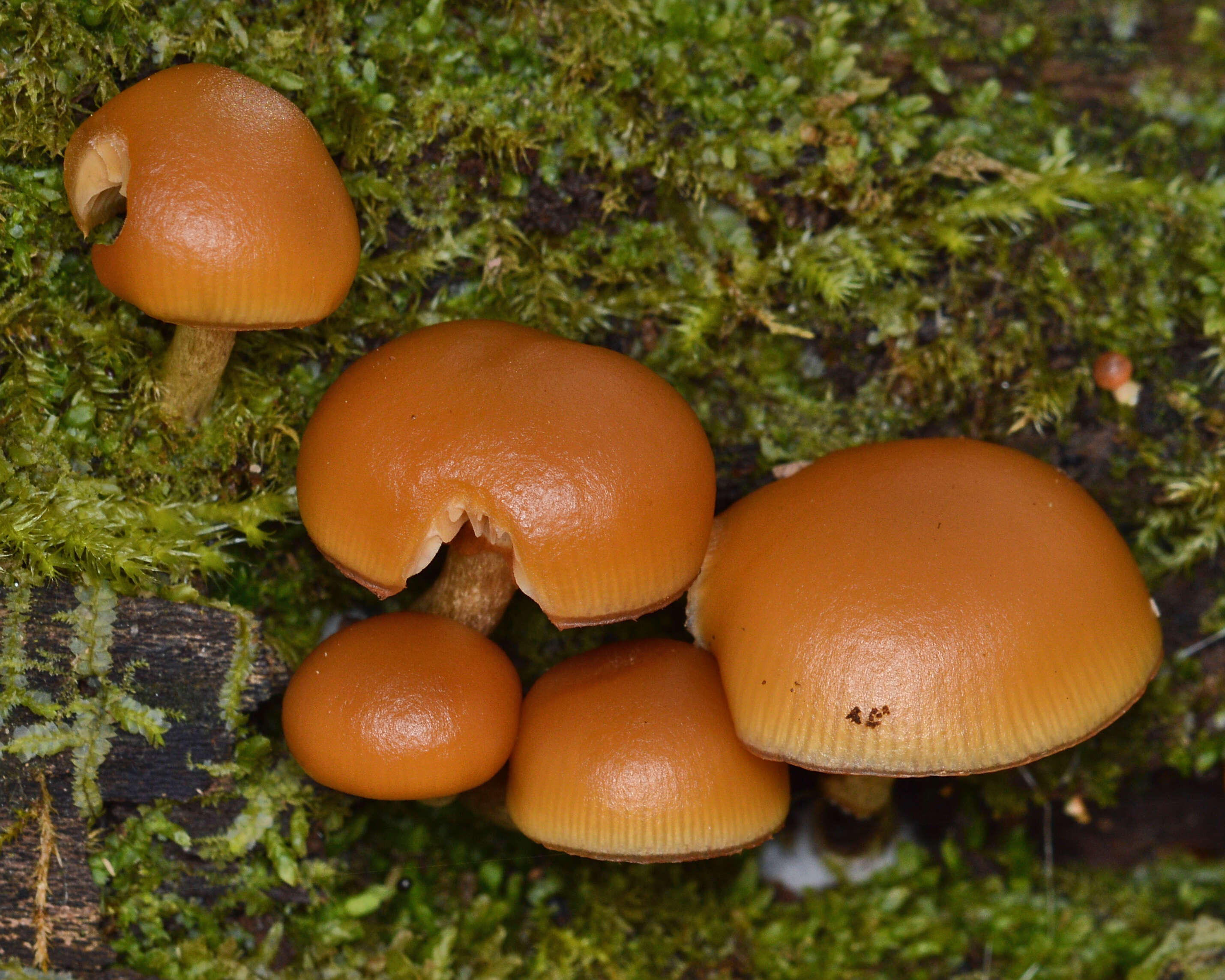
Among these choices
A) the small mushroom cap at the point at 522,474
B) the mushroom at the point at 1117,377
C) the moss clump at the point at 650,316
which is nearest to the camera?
the small mushroom cap at the point at 522,474

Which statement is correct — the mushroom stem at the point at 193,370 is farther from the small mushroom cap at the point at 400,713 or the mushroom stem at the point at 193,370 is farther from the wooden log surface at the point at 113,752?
the small mushroom cap at the point at 400,713

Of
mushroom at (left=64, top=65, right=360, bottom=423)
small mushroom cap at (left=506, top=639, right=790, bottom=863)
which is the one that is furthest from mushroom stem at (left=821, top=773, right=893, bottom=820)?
mushroom at (left=64, top=65, right=360, bottom=423)

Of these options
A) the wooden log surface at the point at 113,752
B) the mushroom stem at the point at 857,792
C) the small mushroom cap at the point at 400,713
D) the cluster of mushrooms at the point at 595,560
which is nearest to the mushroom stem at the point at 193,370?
the cluster of mushrooms at the point at 595,560

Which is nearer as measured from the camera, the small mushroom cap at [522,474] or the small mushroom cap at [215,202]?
the small mushroom cap at [215,202]

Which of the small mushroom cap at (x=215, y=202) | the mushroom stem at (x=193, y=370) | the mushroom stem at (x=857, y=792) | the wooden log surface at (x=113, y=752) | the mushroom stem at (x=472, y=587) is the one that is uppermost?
the small mushroom cap at (x=215, y=202)

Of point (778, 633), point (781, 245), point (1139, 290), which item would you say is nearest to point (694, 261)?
point (781, 245)

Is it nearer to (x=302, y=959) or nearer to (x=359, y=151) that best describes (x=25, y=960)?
(x=302, y=959)

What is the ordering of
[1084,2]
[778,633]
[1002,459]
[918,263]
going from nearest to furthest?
[778,633], [1002,459], [918,263], [1084,2]
